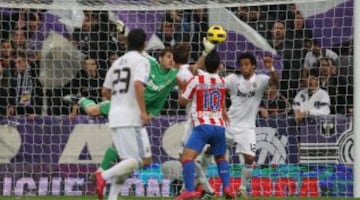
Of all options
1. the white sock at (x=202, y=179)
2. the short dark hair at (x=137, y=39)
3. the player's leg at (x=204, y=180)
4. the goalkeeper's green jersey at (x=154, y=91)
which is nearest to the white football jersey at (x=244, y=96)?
the player's leg at (x=204, y=180)

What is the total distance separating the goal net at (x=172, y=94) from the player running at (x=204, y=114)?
9.62 feet

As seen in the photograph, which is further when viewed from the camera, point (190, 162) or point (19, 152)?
point (19, 152)

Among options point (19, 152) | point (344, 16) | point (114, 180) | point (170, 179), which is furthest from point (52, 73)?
point (114, 180)

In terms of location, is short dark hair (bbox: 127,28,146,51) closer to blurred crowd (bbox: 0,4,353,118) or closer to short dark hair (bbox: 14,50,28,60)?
blurred crowd (bbox: 0,4,353,118)

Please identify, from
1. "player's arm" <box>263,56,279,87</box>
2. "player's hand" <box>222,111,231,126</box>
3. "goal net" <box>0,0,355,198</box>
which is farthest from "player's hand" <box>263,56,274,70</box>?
"player's hand" <box>222,111,231,126</box>

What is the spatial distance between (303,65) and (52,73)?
369 centimetres

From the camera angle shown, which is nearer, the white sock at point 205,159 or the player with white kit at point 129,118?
the player with white kit at point 129,118

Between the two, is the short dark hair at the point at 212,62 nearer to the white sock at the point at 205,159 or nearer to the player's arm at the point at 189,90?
the player's arm at the point at 189,90

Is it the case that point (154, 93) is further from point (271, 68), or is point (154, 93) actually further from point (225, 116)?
point (271, 68)

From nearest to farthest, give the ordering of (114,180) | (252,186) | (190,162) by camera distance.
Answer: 1. (114,180)
2. (190,162)
3. (252,186)

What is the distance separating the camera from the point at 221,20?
15422 millimetres

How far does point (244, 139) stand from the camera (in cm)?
1301

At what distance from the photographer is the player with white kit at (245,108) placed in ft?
42.6

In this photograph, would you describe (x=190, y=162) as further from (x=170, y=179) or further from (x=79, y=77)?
(x=79, y=77)
